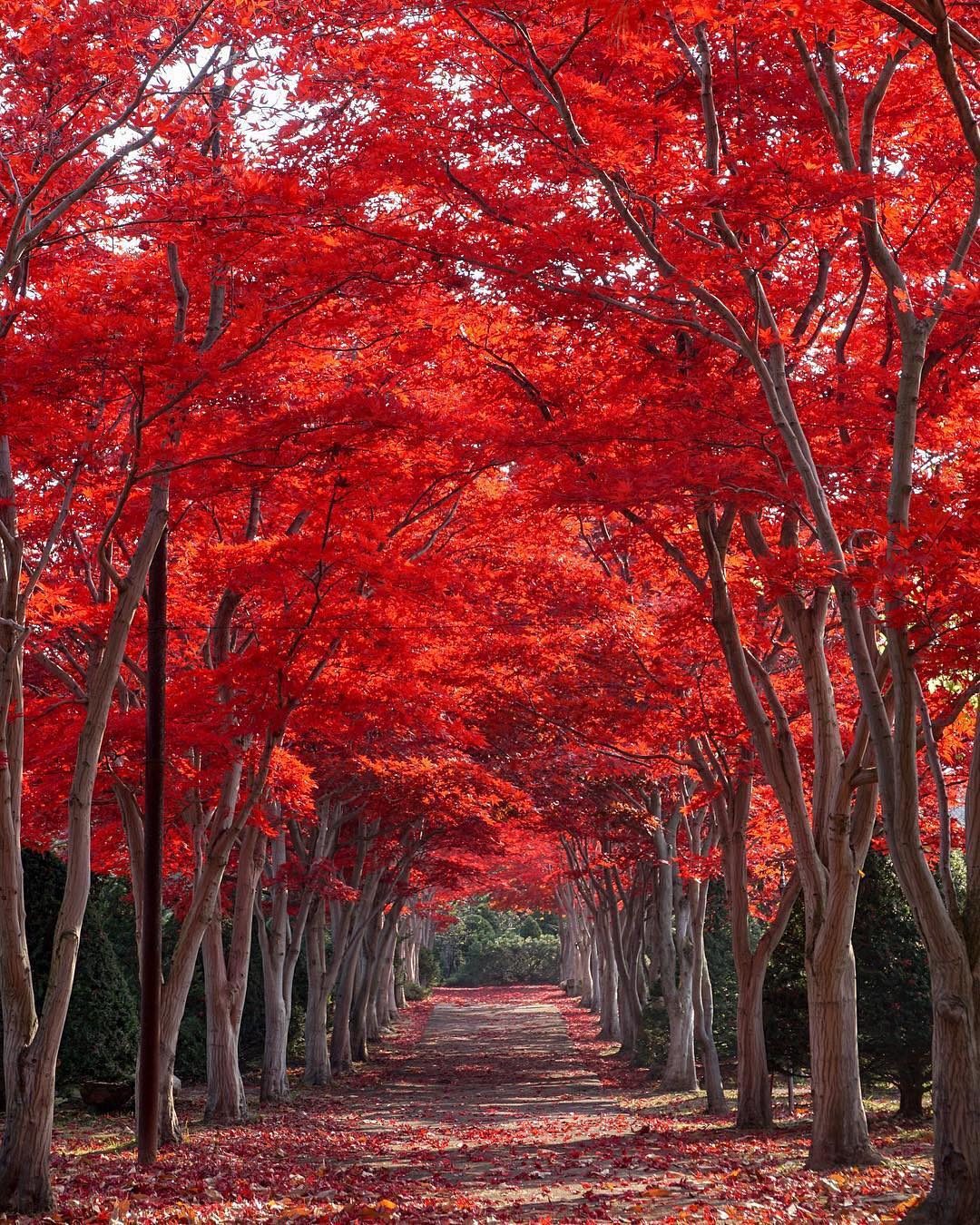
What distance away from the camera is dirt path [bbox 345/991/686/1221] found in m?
9.41

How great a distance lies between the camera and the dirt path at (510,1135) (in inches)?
370

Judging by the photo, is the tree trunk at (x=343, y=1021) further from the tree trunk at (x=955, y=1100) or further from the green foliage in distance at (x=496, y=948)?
the green foliage in distance at (x=496, y=948)

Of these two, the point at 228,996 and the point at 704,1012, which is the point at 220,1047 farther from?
the point at 704,1012

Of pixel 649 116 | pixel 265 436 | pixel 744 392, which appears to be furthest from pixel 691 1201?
pixel 649 116

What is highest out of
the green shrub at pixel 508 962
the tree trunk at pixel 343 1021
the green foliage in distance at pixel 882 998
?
the green foliage in distance at pixel 882 998

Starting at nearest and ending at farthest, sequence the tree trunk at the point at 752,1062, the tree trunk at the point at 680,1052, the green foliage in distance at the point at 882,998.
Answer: the tree trunk at the point at 752,1062 → the green foliage in distance at the point at 882,998 → the tree trunk at the point at 680,1052

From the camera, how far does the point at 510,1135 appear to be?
15.0m

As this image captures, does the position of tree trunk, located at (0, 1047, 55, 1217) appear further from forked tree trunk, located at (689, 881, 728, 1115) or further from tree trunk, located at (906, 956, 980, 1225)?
forked tree trunk, located at (689, 881, 728, 1115)

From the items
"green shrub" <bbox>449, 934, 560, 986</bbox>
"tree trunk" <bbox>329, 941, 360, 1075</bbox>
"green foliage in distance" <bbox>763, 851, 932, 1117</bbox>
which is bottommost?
"green shrub" <bbox>449, 934, 560, 986</bbox>

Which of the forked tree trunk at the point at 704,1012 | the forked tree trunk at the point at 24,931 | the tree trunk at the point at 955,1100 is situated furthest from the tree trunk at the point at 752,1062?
the forked tree trunk at the point at 24,931

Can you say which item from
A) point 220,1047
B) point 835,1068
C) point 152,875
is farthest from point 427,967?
point 835,1068

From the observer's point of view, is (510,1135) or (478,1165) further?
(510,1135)

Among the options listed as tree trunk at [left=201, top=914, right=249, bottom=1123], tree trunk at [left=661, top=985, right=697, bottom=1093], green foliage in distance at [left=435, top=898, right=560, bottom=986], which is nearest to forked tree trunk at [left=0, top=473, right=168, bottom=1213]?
tree trunk at [left=201, top=914, right=249, bottom=1123]

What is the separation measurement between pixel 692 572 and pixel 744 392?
2059mm
